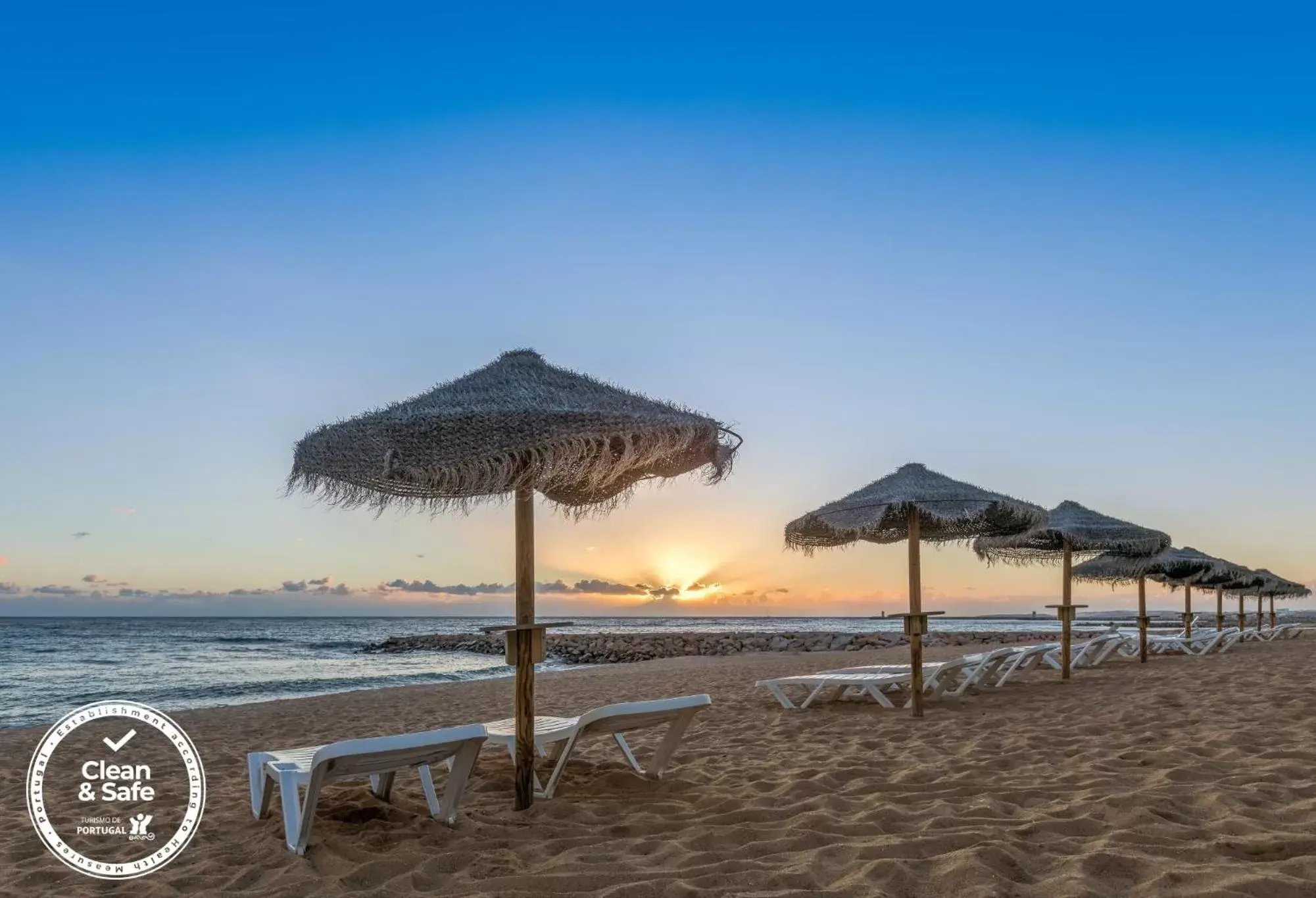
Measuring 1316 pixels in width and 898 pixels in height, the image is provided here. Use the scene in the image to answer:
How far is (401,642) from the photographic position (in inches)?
1549

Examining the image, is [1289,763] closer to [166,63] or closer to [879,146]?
[879,146]

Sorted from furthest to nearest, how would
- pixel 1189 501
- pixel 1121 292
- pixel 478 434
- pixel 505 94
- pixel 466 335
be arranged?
pixel 1189 501 → pixel 1121 292 → pixel 505 94 → pixel 466 335 → pixel 478 434

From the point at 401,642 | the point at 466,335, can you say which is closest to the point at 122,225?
the point at 466,335

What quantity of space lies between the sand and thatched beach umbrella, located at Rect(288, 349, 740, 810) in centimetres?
77

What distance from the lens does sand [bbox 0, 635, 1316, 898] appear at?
9.44 feet

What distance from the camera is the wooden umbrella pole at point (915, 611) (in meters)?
7.39

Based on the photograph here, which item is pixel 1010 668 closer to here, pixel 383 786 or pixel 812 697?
pixel 812 697

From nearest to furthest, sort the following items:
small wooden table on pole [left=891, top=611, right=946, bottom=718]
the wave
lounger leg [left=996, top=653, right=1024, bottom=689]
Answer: small wooden table on pole [left=891, top=611, right=946, bottom=718]
lounger leg [left=996, top=653, right=1024, bottom=689]
the wave

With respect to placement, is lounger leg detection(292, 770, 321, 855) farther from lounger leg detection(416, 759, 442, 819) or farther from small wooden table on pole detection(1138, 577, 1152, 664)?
small wooden table on pole detection(1138, 577, 1152, 664)

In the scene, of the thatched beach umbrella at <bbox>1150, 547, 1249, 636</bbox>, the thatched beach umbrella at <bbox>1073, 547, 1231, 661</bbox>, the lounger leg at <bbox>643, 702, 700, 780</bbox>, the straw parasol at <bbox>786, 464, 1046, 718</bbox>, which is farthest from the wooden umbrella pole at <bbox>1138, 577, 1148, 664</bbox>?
the lounger leg at <bbox>643, 702, 700, 780</bbox>

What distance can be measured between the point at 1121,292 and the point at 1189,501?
1038 centimetres

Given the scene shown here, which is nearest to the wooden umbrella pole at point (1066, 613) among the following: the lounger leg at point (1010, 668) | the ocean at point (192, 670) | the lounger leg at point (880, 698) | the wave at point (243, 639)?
the lounger leg at point (1010, 668)

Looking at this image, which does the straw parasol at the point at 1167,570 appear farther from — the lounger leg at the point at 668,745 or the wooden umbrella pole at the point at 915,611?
the lounger leg at the point at 668,745

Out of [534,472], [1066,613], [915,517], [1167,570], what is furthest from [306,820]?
[1167,570]
